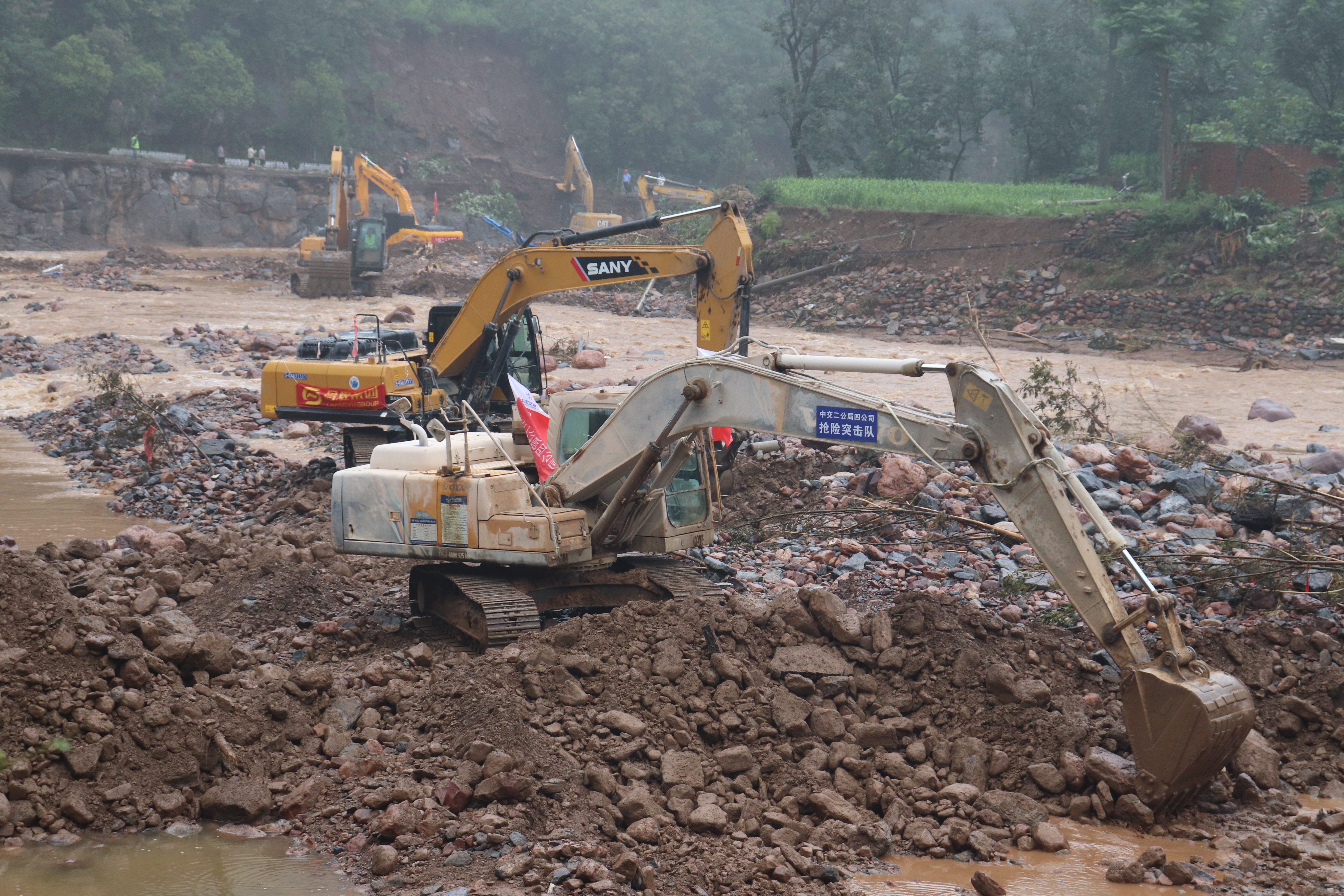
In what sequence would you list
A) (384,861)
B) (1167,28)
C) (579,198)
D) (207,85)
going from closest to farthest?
(384,861) < (1167,28) < (207,85) < (579,198)

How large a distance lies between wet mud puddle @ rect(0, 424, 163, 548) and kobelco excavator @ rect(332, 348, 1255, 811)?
16.4 feet

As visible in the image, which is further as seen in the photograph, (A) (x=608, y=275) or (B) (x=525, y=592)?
(A) (x=608, y=275)

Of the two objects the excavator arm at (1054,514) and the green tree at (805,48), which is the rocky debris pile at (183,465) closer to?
the excavator arm at (1054,514)

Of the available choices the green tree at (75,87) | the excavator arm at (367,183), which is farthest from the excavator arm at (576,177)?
the green tree at (75,87)

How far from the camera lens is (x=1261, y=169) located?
27875mm

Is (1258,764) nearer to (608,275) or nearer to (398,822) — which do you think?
(398,822)

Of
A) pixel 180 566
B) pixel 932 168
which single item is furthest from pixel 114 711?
pixel 932 168

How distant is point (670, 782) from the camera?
583 cm

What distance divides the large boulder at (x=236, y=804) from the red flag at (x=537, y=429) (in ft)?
8.88

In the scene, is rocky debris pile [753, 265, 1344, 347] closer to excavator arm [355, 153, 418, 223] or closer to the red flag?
excavator arm [355, 153, 418, 223]

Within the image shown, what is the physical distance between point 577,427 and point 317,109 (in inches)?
2079

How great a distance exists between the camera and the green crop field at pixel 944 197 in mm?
30141

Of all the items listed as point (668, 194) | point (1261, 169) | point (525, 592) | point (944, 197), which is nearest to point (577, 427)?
point (525, 592)

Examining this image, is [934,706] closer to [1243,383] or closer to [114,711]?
[114,711]
